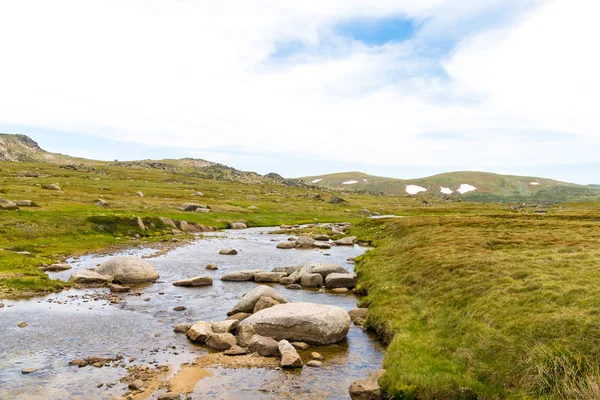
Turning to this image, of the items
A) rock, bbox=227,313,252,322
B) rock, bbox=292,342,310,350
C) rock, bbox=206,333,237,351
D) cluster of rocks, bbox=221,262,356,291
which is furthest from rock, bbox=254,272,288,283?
rock, bbox=292,342,310,350

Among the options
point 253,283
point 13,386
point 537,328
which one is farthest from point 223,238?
point 537,328

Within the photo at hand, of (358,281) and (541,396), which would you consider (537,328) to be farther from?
(358,281)

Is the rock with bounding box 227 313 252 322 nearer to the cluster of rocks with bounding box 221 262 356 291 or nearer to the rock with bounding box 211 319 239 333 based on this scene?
the rock with bounding box 211 319 239 333

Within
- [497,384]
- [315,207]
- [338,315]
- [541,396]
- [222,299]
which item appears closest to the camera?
[541,396]

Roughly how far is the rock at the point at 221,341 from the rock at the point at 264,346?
1.46 meters

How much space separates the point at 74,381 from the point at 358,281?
97.4ft

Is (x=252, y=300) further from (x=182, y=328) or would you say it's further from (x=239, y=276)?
(x=239, y=276)

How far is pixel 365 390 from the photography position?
1905 centimetres

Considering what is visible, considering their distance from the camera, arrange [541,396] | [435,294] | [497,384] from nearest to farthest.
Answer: [541,396], [497,384], [435,294]

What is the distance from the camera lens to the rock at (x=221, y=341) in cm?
2555

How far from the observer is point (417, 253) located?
42.6 m

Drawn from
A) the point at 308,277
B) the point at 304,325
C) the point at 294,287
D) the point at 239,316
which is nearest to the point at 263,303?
the point at 239,316

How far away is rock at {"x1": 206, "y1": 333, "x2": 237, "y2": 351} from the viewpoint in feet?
83.8

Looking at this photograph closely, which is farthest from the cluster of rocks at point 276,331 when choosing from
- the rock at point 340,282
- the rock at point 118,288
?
the rock at point 340,282
